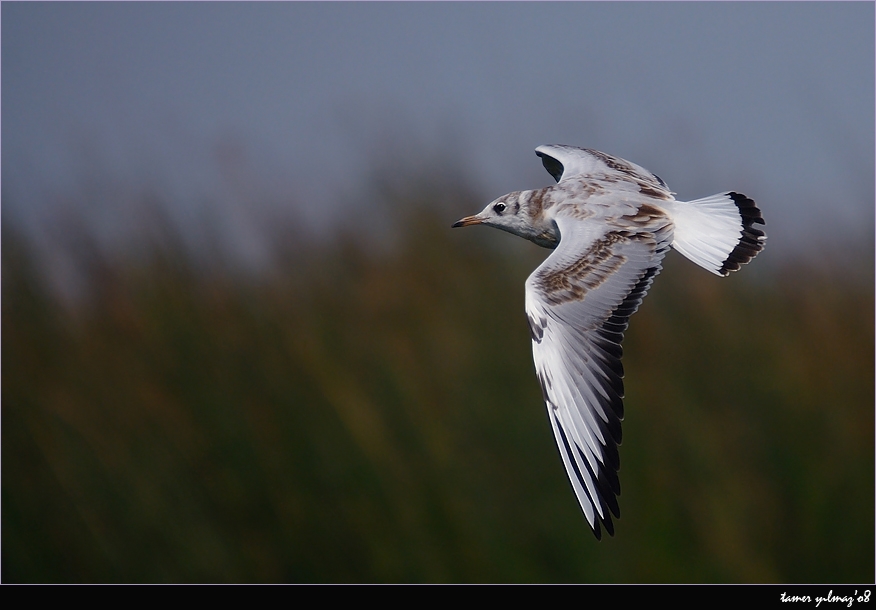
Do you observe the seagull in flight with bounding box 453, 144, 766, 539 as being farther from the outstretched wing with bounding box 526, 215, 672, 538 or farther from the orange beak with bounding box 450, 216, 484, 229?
the orange beak with bounding box 450, 216, 484, 229

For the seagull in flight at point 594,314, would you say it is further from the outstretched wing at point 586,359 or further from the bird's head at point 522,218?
the bird's head at point 522,218

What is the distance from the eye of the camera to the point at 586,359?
2803mm

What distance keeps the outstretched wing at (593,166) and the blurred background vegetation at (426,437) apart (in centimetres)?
84

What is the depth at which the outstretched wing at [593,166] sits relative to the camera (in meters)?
3.54

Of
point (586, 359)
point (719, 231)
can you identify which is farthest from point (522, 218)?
point (586, 359)

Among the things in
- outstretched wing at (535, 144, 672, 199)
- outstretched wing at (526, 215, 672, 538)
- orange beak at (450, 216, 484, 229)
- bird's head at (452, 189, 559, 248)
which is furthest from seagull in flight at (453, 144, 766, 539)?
orange beak at (450, 216, 484, 229)

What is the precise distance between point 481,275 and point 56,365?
7.52 ft

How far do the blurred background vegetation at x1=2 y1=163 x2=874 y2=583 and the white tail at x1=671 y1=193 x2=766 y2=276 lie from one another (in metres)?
1.17

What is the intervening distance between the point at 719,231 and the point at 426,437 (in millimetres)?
Result: 1899

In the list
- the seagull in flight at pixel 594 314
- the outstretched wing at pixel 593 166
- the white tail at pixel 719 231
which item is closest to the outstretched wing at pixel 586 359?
the seagull in flight at pixel 594 314

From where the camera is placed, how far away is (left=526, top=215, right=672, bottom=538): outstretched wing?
2.78 metres

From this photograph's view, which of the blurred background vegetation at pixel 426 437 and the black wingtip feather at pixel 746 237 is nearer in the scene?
the black wingtip feather at pixel 746 237

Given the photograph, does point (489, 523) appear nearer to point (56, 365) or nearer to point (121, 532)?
point (121, 532)

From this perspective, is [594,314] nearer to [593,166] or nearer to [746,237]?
[746,237]
